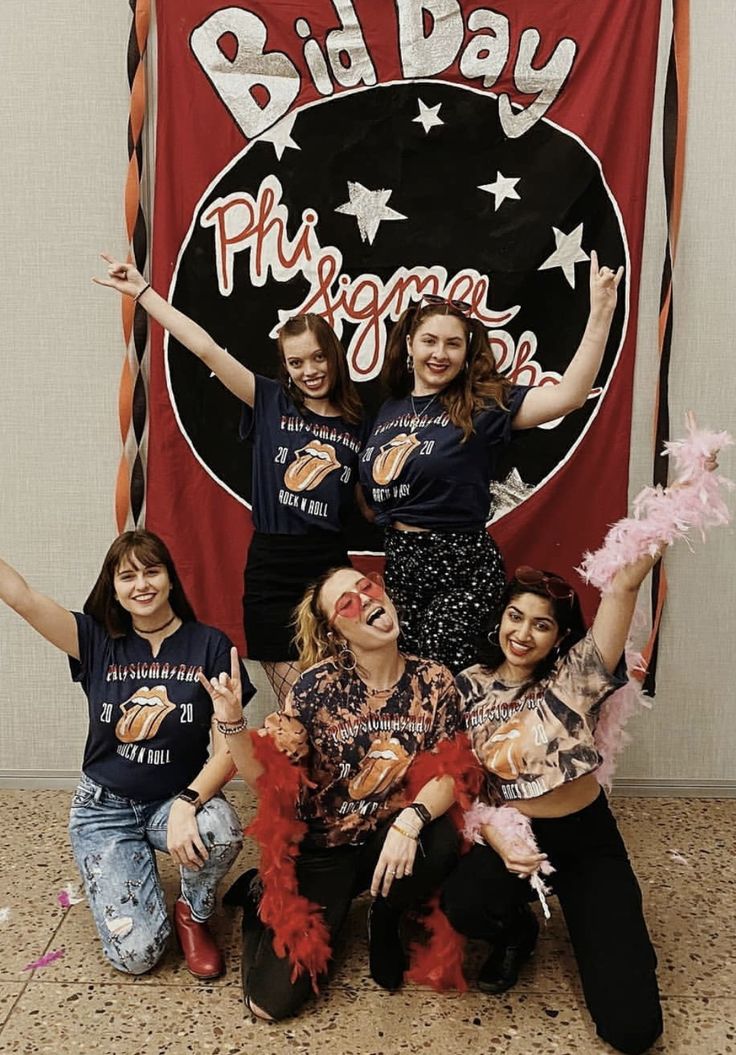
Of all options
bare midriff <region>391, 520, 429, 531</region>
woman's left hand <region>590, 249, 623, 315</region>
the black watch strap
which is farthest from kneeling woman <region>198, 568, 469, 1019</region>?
woman's left hand <region>590, 249, 623, 315</region>

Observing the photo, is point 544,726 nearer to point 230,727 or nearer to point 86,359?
point 230,727

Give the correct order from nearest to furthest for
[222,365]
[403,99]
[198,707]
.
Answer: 1. [198,707]
2. [222,365]
3. [403,99]

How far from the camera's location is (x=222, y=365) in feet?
7.11

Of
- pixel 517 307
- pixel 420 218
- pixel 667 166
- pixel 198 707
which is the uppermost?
pixel 667 166

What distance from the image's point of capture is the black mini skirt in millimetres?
2141

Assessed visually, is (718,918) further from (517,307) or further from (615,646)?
(517,307)

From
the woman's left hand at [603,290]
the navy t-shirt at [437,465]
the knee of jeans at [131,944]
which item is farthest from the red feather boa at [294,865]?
the woman's left hand at [603,290]

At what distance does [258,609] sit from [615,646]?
2.72ft

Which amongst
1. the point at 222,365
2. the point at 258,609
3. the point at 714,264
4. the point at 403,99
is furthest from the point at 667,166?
the point at 258,609

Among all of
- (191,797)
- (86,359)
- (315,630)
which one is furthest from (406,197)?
(191,797)

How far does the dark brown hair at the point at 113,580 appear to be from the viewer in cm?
194

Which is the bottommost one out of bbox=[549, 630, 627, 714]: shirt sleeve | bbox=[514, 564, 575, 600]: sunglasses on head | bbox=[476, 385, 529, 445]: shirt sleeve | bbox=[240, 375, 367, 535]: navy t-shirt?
bbox=[549, 630, 627, 714]: shirt sleeve

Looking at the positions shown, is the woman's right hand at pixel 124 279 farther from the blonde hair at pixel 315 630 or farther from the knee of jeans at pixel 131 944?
the knee of jeans at pixel 131 944

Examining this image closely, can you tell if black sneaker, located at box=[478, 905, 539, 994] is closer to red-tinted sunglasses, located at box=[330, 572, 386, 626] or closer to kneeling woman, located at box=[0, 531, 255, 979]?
kneeling woman, located at box=[0, 531, 255, 979]
